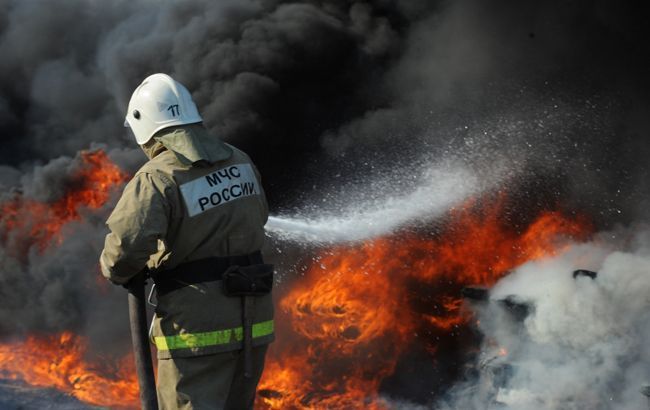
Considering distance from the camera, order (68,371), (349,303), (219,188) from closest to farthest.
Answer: (219,188), (349,303), (68,371)

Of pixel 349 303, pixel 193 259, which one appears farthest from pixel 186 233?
pixel 349 303

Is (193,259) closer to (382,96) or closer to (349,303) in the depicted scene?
(349,303)

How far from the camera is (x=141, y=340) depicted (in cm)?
345

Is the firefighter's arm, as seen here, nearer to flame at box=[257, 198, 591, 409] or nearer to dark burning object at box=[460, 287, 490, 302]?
flame at box=[257, 198, 591, 409]

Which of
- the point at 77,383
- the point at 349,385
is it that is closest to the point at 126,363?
the point at 77,383

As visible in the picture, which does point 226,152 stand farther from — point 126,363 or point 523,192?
point 523,192

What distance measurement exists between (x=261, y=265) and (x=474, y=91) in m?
4.81

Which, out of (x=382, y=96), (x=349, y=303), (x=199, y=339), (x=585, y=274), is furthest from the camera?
(x=382, y=96)

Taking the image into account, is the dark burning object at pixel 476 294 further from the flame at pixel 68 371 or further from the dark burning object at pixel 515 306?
the flame at pixel 68 371

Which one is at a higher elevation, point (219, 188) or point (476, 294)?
point (476, 294)

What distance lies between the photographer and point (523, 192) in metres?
7.58

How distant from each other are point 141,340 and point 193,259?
0.43 meters

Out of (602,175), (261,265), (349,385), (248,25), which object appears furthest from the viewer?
(248,25)

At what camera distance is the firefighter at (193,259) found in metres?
3.29
